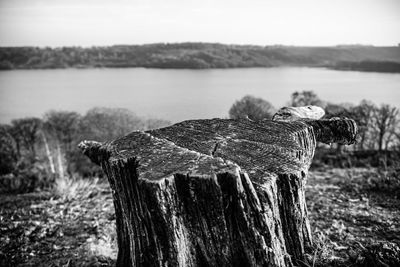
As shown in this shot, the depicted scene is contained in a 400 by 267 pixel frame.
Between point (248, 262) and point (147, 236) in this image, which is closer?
point (248, 262)

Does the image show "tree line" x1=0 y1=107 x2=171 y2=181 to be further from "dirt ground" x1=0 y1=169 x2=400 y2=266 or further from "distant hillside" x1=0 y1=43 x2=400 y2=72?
"distant hillside" x1=0 y1=43 x2=400 y2=72

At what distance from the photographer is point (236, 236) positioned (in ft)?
6.77

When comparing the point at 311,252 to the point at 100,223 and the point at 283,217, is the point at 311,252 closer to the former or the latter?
the point at 283,217

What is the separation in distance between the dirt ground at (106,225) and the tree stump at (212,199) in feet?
1.78

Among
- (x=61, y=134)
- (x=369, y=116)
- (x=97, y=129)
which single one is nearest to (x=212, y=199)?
(x=97, y=129)

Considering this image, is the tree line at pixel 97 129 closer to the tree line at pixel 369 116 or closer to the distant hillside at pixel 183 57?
the tree line at pixel 369 116

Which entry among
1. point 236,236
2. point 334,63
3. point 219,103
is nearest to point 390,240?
point 236,236

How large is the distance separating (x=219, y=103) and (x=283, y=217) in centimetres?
3338

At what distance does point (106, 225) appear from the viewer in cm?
550

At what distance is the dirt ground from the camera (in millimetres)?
3946

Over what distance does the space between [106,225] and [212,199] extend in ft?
13.7

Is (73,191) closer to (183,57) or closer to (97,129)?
Answer: (97,129)

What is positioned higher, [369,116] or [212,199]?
[212,199]

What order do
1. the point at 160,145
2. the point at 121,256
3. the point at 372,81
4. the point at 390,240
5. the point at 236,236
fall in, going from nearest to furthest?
1. the point at 236,236
2. the point at 160,145
3. the point at 121,256
4. the point at 390,240
5. the point at 372,81
